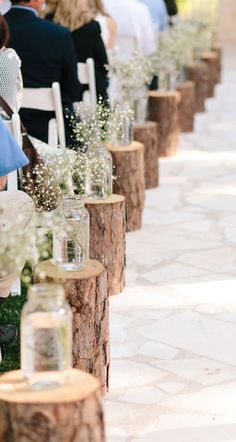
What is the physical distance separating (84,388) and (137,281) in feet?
10.0

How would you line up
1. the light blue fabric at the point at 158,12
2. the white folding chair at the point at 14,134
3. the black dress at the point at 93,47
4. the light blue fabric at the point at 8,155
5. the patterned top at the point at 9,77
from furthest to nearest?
the light blue fabric at the point at 158,12
the black dress at the point at 93,47
the patterned top at the point at 9,77
the white folding chair at the point at 14,134
the light blue fabric at the point at 8,155

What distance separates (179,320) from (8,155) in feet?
5.58

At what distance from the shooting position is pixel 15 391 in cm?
352

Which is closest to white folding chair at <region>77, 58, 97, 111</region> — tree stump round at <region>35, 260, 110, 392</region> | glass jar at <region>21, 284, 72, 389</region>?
tree stump round at <region>35, 260, 110, 392</region>

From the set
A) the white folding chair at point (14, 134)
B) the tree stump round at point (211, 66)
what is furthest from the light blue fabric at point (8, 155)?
the tree stump round at point (211, 66)

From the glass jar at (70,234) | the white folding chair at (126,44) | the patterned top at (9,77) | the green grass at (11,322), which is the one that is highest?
the patterned top at (9,77)

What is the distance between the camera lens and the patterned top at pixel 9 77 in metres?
5.80

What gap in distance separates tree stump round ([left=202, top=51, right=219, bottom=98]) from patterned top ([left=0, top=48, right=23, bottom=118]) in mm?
7854

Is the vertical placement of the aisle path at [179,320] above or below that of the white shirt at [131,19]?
below

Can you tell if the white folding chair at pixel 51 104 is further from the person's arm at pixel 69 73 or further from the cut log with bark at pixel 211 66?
the cut log with bark at pixel 211 66

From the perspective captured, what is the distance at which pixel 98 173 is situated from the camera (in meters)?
5.96

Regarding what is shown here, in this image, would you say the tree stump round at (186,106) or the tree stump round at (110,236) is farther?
the tree stump round at (186,106)

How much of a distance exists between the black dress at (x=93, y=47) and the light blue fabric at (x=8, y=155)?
374 centimetres

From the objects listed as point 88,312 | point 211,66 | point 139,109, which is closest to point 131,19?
point 139,109
